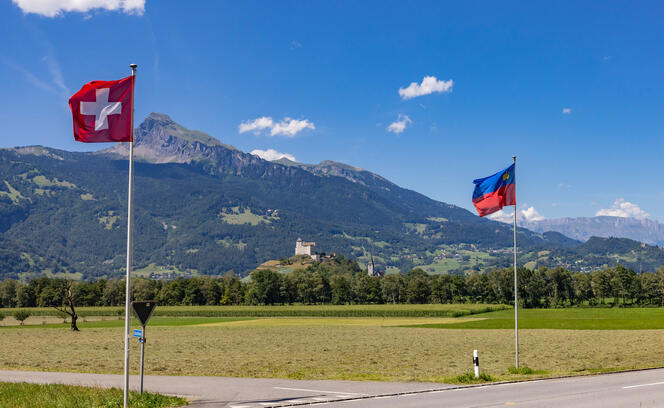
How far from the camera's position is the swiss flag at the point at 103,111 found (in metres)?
19.9

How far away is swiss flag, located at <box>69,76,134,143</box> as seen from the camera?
65.4 feet

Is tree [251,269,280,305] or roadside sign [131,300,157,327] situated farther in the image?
tree [251,269,280,305]

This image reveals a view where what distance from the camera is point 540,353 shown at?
46.2m

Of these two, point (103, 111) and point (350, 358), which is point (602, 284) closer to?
point (350, 358)

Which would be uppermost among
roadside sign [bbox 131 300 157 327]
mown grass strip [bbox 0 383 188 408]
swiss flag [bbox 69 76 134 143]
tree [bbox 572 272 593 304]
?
swiss flag [bbox 69 76 134 143]

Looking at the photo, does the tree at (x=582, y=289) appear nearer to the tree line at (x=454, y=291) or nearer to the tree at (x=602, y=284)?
the tree line at (x=454, y=291)

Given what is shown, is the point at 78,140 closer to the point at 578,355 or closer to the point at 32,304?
the point at 578,355

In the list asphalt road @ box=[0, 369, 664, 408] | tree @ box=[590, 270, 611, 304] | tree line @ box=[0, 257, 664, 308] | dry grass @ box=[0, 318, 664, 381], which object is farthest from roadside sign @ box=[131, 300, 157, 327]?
tree @ box=[590, 270, 611, 304]

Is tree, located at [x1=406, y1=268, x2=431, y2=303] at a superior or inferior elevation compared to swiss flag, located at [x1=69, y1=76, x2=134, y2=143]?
inferior

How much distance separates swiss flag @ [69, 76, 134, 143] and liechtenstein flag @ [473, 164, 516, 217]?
19.1 m

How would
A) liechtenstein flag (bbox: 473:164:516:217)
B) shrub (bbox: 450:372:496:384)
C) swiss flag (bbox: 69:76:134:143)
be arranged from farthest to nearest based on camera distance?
1. liechtenstein flag (bbox: 473:164:516:217)
2. shrub (bbox: 450:372:496:384)
3. swiss flag (bbox: 69:76:134:143)

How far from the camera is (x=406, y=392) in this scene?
24.0 meters

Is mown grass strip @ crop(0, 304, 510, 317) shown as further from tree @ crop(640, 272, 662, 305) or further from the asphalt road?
the asphalt road

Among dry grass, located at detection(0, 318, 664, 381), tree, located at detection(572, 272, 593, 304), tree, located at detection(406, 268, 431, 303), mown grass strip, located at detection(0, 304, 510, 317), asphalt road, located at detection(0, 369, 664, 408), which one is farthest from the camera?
tree, located at detection(406, 268, 431, 303)
